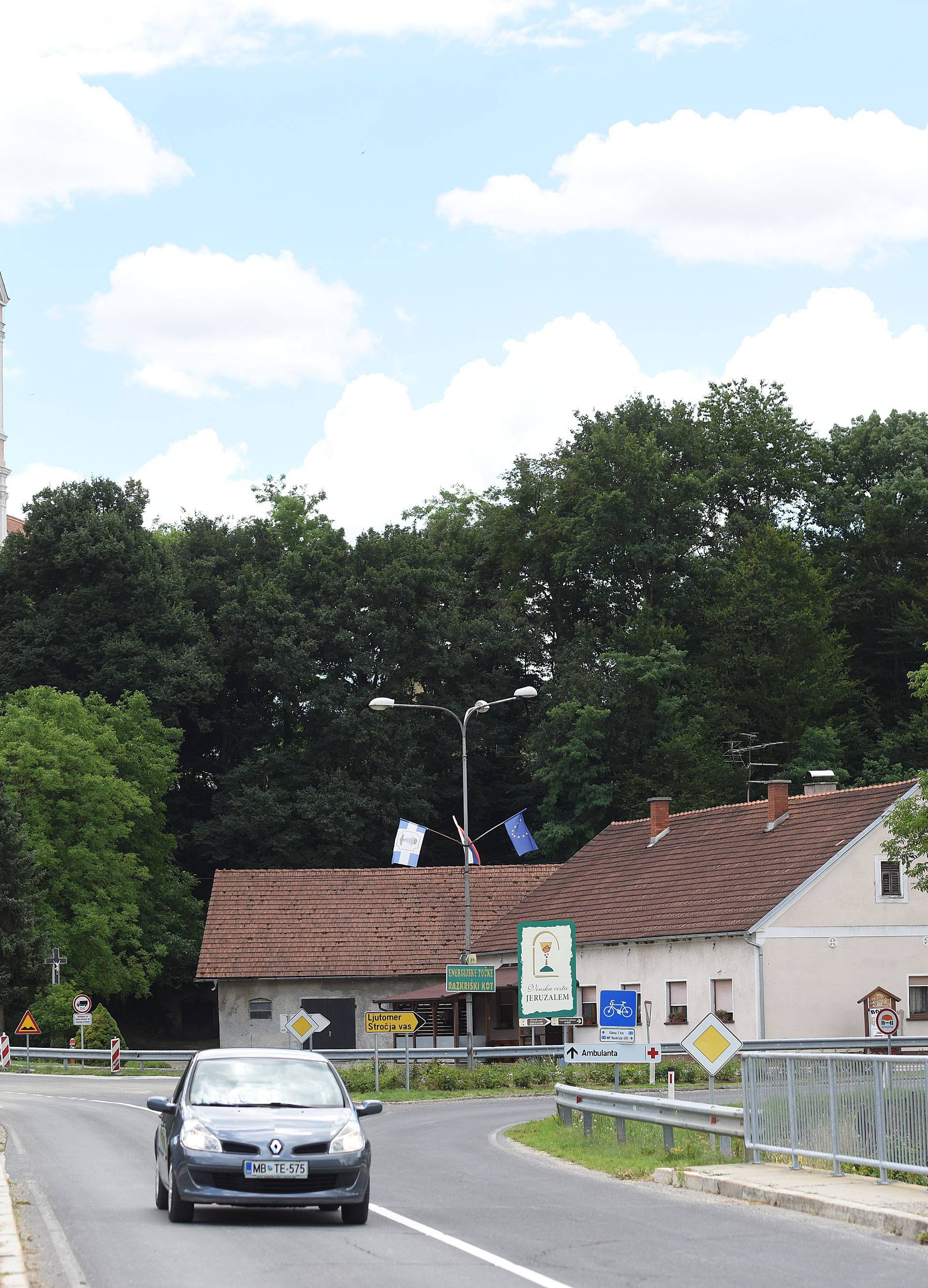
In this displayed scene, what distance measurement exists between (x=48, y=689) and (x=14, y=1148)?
42880 millimetres

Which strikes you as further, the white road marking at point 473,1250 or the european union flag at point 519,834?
the european union flag at point 519,834

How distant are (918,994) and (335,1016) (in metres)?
18.4

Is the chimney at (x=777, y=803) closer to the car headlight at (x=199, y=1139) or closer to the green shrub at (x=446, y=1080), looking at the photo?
the green shrub at (x=446, y=1080)

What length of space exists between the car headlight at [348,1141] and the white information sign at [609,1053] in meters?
10.9

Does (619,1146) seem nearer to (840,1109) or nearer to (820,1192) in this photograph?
(840,1109)

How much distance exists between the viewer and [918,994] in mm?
43000

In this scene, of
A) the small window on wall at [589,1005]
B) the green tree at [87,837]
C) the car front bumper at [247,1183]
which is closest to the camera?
the car front bumper at [247,1183]

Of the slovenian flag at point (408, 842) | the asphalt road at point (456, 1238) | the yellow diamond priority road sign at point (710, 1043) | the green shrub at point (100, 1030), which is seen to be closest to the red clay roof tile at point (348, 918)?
the green shrub at point (100, 1030)

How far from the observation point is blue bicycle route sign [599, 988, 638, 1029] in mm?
25094

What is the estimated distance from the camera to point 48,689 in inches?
2520

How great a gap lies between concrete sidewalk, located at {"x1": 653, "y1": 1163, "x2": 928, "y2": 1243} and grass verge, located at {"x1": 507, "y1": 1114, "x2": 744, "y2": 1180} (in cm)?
91

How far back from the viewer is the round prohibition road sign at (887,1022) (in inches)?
1538

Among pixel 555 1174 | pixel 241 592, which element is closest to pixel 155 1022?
pixel 241 592

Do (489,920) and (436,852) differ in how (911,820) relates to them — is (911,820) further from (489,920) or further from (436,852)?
(436,852)
